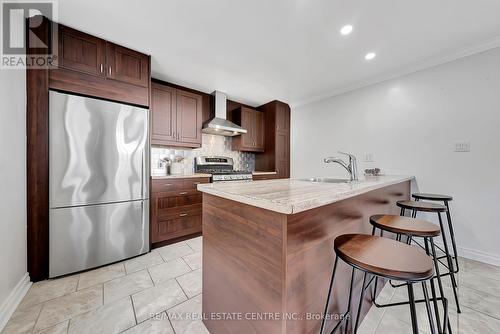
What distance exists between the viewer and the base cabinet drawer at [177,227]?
96.3 inches

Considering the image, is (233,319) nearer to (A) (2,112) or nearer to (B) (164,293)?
(B) (164,293)

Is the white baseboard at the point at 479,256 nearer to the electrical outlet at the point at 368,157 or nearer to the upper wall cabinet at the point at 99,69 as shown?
the electrical outlet at the point at 368,157

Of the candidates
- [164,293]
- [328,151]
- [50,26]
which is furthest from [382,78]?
A: [50,26]

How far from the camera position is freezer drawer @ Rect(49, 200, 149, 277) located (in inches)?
69.3

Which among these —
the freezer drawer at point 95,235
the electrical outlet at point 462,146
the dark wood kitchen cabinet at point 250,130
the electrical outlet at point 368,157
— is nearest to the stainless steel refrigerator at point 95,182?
the freezer drawer at point 95,235

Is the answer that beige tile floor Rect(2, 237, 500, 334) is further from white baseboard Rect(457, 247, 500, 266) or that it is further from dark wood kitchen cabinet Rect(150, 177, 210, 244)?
dark wood kitchen cabinet Rect(150, 177, 210, 244)

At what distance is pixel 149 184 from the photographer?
2.29 m

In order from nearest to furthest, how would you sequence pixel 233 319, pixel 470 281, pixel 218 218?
1. pixel 233 319
2. pixel 218 218
3. pixel 470 281

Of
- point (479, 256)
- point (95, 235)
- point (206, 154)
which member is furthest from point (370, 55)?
point (95, 235)

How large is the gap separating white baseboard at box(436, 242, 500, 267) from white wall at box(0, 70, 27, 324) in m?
4.20

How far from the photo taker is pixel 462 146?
2.16m

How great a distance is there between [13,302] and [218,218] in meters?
1.70

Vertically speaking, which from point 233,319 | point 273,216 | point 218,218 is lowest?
point 233,319

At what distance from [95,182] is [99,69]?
1.19m
